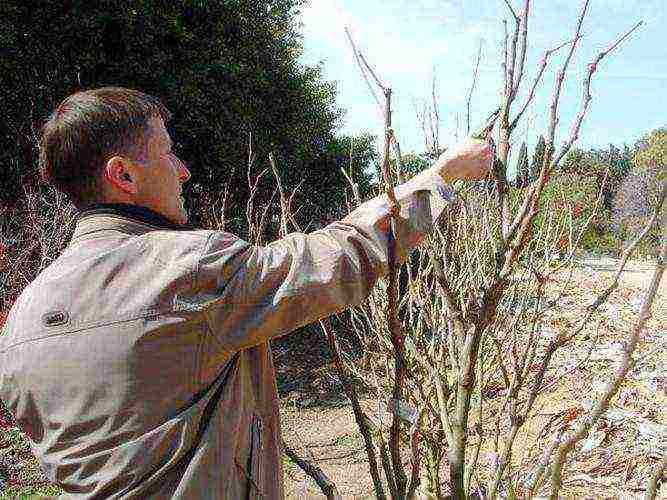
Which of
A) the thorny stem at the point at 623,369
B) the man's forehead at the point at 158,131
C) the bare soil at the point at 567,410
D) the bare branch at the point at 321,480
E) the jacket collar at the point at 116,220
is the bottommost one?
the bare soil at the point at 567,410

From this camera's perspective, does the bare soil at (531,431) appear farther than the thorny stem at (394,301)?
Yes

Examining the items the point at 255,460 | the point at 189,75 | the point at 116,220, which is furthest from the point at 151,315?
the point at 189,75

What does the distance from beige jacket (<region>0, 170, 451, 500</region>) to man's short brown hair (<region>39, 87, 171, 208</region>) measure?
4.3 inches

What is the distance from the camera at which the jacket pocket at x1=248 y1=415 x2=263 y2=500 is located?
125 cm

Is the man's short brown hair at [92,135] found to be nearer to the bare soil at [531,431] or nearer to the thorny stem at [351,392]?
the thorny stem at [351,392]

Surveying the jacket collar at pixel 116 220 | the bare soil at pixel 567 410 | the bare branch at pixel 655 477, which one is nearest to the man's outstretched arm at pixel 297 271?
the jacket collar at pixel 116 220

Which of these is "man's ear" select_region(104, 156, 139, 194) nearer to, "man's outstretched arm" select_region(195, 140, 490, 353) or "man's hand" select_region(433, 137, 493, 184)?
"man's outstretched arm" select_region(195, 140, 490, 353)

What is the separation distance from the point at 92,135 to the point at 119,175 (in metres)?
0.09

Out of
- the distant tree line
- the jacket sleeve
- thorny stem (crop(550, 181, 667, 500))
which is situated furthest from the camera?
the distant tree line

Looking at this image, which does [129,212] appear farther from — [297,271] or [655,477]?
[655,477]

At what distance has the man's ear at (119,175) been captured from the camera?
1236 mm

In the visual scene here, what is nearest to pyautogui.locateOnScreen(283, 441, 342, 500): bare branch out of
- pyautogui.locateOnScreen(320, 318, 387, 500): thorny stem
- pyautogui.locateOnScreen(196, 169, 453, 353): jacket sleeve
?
pyautogui.locateOnScreen(320, 318, 387, 500): thorny stem

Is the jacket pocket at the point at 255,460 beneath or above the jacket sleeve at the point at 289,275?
beneath

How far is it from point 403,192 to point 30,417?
0.80 m
